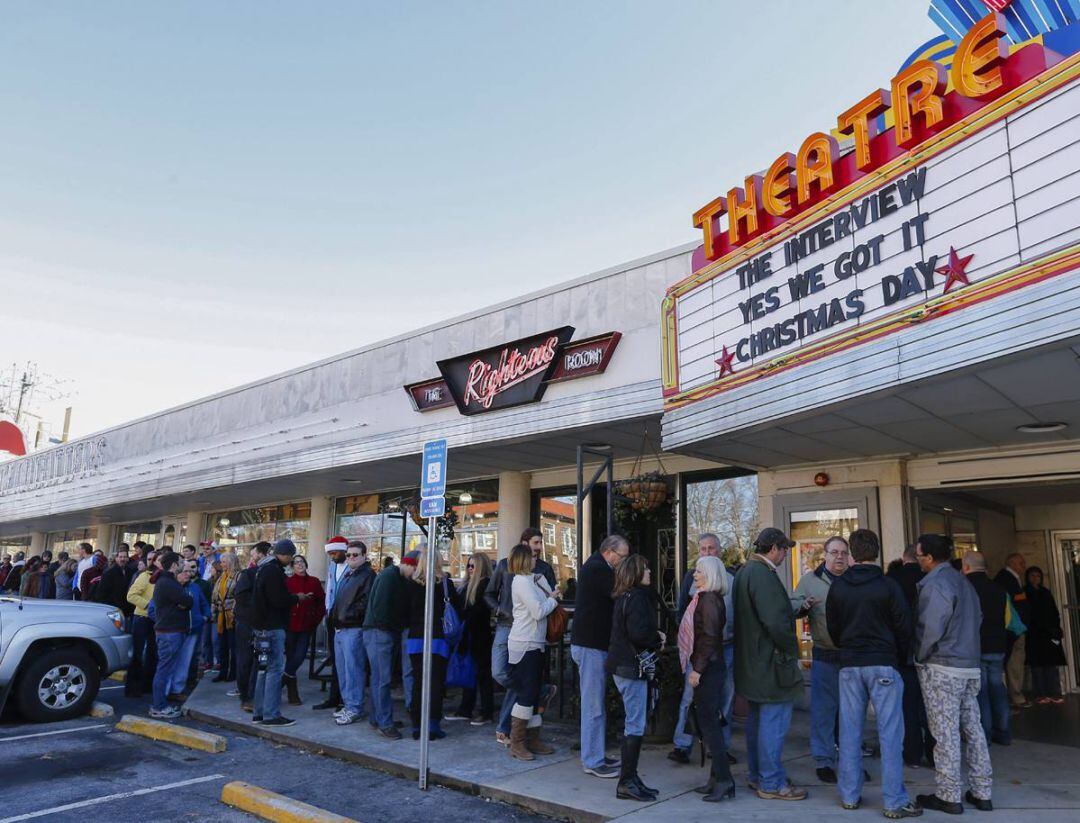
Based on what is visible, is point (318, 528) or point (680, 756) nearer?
point (680, 756)

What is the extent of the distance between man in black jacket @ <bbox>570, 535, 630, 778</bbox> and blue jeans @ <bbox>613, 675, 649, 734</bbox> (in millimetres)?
497

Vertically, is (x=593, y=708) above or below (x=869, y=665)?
below

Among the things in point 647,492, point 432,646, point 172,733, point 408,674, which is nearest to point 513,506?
point 647,492

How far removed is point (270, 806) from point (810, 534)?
22.8ft

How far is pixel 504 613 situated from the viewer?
7.70 meters

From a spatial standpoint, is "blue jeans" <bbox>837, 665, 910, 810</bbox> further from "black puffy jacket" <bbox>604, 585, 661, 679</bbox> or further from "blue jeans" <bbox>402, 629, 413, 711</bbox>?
"blue jeans" <bbox>402, 629, 413, 711</bbox>

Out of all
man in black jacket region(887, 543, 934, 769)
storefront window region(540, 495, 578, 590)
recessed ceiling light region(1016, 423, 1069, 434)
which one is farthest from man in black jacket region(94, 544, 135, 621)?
recessed ceiling light region(1016, 423, 1069, 434)

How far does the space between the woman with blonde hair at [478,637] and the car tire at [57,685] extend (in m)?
4.23

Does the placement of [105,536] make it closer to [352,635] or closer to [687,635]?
[352,635]

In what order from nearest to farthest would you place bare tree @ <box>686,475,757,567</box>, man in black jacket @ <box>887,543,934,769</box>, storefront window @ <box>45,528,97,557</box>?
man in black jacket @ <box>887,543,934,769</box> → bare tree @ <box>686,475,757,567</box> → storefront window @ <box>45,528,97,557</box>

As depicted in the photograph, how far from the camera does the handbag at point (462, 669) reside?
8766mm

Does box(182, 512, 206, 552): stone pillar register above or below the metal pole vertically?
above

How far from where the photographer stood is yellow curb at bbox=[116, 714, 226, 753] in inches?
299

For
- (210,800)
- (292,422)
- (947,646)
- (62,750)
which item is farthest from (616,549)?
(292,422)
